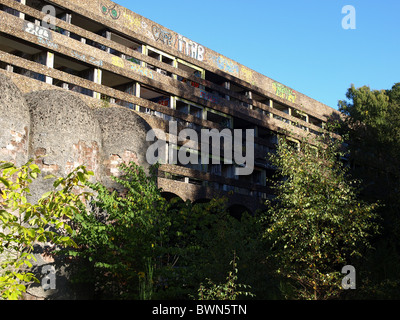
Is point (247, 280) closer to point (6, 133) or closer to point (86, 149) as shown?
point (86, 149)

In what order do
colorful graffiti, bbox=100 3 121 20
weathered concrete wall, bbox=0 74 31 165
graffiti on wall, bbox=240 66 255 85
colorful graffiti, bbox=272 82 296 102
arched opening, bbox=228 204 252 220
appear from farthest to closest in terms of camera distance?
colorful graffiti, bbox=272 82 296 102
graffiti on wall, bbox=240 66 255 85
arched opening, bbox=228 204 252 220
colorful graffiti, bbox=100 3 121 20
weathered concrete wall, bbox=0 74 31 165

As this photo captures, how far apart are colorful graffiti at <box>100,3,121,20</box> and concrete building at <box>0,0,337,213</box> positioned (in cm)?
7

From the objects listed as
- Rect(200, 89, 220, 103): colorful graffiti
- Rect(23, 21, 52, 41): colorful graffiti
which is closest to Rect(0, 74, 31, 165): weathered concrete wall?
Rect(23, 21, 52, 41): colorful graffiti

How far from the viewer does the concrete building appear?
28.3m

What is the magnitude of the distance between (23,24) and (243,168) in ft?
67.6

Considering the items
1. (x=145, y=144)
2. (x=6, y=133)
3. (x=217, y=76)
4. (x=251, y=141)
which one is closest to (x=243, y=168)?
(x=251, y=141)

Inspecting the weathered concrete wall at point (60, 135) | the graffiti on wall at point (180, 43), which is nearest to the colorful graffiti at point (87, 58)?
the graffiti on wall at point (180, 43)

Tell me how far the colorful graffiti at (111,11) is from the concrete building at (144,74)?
0.07 meters

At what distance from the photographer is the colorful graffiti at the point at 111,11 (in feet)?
110

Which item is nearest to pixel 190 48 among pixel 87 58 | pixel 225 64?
pixel 225 64

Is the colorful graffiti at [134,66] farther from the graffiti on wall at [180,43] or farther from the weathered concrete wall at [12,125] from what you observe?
the weathered concrete wall at [12,125]

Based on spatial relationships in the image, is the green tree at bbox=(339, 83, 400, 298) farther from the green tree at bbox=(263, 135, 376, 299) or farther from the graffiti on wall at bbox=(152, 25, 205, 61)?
the graffiti on wall at bbox=(152, 25, 205, 61)

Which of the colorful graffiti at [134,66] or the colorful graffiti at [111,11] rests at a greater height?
the colorful graffiti at [111,11]

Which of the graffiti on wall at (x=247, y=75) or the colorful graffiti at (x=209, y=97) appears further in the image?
the graffiti on wall at (x=247, y=75)
